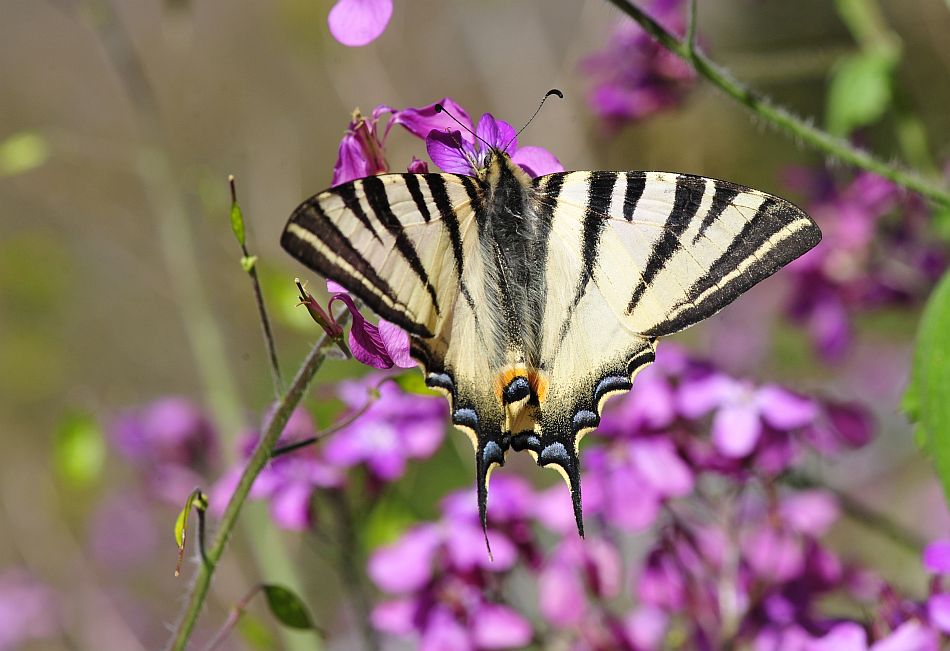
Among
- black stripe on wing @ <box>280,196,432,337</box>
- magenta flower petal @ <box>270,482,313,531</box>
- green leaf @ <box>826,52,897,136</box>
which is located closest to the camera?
black stripe on wing @ <box>280,196,432,337</box>

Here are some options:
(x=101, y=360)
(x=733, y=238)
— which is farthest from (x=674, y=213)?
(x=101, y=360)

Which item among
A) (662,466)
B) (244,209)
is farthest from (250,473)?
(244,209)

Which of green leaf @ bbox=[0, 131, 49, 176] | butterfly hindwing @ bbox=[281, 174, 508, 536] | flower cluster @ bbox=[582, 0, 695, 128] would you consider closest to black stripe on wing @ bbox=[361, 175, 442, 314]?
butterfly hindwing @ bbox=[281, 174, 508, 536]

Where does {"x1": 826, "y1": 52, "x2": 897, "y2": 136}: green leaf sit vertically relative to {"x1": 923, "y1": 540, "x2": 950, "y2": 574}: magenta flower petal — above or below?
above

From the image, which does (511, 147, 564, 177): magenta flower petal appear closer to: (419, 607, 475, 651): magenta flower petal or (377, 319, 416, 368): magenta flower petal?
(377, 319, 416, 368): magenta flower petal

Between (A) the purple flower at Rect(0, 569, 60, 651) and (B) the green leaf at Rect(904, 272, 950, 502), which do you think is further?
(A) the purple flower at Rect(0, 569, 60, 651)

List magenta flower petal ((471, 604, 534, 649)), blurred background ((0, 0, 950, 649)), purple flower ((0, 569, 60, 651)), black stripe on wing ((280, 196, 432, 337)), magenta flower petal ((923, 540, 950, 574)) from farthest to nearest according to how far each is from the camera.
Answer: purple flower ((0, 569, 60, 651)) → blurred background ((0, 0, 950, 649)) → magenta flower petal ((471, 604, 534, 649)) → magenta flower petal ((923, 540, 950, 574)) → black stripe on wing ((280, 196, 432, 337))

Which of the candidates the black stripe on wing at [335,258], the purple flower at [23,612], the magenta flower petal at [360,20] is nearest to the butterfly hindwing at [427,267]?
the black stripe on wing at [335,258]
